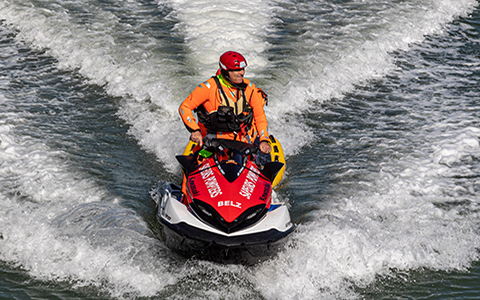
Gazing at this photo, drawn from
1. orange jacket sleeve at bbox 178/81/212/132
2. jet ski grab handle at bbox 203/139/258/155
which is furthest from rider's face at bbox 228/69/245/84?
jet ski grab handle at bbox 203/139/258/155

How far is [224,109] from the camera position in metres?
5.18

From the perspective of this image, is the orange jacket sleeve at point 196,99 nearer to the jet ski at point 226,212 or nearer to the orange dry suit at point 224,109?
the orange dry suit at point 224,109

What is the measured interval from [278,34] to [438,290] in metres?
7.80

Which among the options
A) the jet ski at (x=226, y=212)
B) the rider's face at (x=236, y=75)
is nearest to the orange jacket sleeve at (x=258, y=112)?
the rider's face at (x=236, y=75)

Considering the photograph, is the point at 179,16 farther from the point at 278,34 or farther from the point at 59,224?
the point at 59,224

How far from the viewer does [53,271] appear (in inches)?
175

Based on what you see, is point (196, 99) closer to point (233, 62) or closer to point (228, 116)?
point (228, 116)

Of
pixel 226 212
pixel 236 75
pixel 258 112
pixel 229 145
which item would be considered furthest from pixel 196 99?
pixel 226 212

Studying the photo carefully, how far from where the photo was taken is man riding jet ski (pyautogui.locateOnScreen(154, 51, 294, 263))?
433 cm

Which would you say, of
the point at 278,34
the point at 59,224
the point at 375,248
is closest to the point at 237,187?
the point at 375,248

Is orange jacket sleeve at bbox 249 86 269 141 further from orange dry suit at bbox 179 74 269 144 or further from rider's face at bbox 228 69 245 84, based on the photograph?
rider's face at bbox 228 69 245 84

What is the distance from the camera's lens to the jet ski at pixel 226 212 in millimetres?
4309

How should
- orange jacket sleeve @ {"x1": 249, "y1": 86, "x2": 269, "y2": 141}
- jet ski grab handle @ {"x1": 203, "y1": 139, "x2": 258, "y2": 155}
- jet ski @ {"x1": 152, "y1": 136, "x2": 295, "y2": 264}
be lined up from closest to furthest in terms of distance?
jet ski @ {"x1": 152, "y1": 136, "x2": 295, "y2": 264} → jet ski grab handle @ {"x1": 203, "y1": 139, "x2": 258, "y2": 155} → orange jacket sleeve @ {"x1": 249, "y1": 86, "x2": 269, "y2": 141}

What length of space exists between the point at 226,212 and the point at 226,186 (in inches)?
12.5
